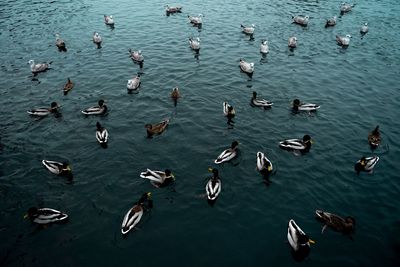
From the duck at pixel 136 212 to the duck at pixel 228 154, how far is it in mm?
5852

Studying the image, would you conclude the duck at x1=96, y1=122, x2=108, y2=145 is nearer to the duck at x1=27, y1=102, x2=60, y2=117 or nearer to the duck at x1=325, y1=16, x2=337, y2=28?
the duck at x1=27, y1=102, x2=60, y2=117

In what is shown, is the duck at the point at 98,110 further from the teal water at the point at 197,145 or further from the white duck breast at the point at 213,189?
the white duck breast at the point at 213,189

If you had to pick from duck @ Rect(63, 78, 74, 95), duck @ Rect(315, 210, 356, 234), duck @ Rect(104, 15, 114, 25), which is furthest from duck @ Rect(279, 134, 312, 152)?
duck @ Rect(104, 15, 114, 25)

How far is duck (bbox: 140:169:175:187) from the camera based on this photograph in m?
22.6

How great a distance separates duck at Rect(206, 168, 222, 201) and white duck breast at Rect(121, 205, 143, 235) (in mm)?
4345

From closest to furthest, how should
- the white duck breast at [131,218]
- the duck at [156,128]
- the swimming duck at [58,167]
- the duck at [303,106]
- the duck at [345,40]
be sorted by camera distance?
the white duck breast at [131,218] < the swimming duck at [58,167] < the duck at [156,128] < the duck at [303,106] < the duck at [345,40]

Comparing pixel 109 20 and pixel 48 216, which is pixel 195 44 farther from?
pixel 48 216

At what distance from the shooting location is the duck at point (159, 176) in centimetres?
2258

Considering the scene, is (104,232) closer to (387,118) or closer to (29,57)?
(387,118)

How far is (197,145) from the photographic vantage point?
26.7m

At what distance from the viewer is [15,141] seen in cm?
2667

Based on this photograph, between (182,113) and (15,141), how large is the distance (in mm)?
13557

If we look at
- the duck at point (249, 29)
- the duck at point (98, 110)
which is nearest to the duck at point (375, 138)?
the duck at point (98, 110)

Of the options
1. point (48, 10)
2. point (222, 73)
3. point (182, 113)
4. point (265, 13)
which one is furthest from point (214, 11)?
point (182, 113)
